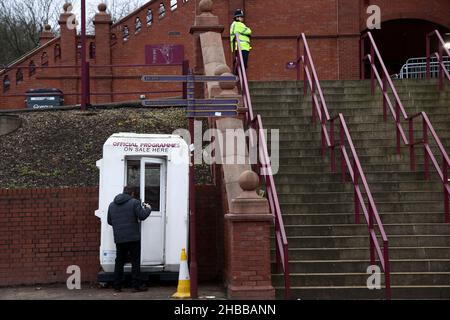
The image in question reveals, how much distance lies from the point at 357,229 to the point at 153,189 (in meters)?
3.00

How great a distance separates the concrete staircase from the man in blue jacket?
1.98m

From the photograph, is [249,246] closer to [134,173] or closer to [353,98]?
[134,173]

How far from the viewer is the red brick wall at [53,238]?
10.4 m

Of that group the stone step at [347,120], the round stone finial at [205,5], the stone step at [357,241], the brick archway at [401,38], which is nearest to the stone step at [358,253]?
the stone step at [357,241]

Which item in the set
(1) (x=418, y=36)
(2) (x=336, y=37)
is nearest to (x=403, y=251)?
(2) (x=336, y=37)

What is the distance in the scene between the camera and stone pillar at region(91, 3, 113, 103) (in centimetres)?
1930

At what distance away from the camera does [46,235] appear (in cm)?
1051

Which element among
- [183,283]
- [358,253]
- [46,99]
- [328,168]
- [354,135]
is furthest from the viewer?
[46,99]

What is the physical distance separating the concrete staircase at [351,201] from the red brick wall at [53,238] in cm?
149

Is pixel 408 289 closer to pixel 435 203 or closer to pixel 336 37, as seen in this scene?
pixel 435 203

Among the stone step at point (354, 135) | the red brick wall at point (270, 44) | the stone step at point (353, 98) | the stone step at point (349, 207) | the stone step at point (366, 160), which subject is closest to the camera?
the stone step at point (349, 207)

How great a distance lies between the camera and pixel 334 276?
8883 millimetres

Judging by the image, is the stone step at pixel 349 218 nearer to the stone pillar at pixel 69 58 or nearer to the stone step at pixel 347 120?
the stone step at pixel 347 120

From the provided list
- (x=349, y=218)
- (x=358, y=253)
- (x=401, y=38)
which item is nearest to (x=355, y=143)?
(x=349, y=218)
